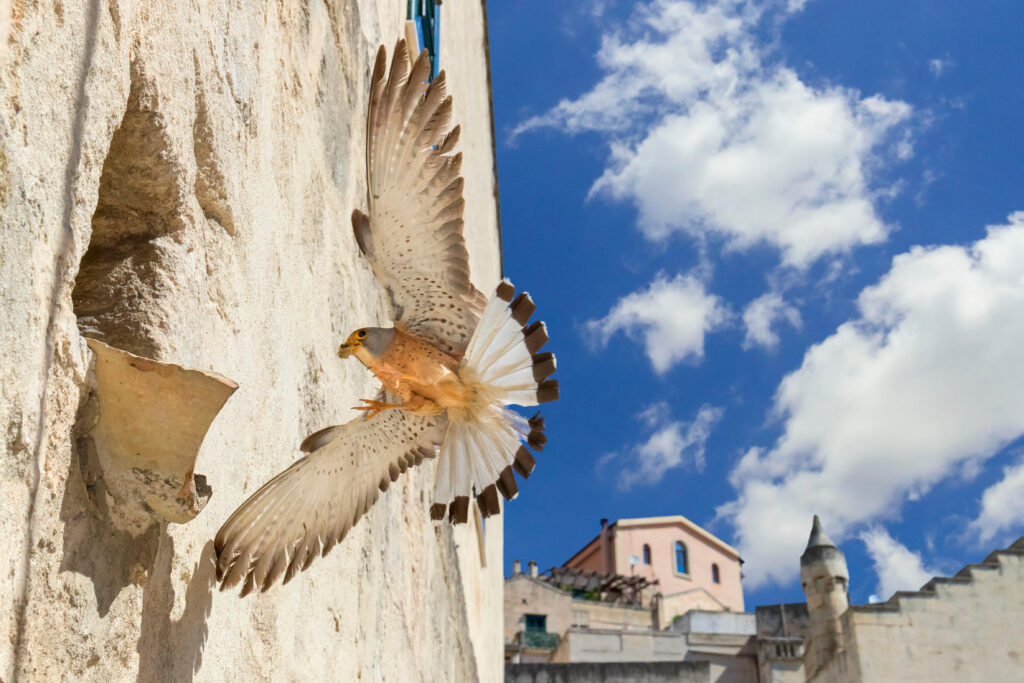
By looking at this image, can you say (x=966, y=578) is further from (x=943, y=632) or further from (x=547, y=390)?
(x=547, y=390)

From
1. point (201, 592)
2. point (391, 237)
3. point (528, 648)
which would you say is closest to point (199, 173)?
point (391, 237)

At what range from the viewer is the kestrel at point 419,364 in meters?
1.97

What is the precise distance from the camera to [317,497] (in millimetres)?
2004

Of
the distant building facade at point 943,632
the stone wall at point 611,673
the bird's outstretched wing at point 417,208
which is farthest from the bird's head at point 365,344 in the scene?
the distant building facade at point 943,632

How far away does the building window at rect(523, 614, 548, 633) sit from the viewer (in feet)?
125

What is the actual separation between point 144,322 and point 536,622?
1495 inches

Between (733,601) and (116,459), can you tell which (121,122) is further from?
(733,601)

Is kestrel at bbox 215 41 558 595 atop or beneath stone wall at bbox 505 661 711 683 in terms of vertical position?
beneath

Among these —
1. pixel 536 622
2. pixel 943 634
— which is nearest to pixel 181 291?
pixel 943 634

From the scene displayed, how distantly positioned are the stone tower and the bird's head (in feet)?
67.2

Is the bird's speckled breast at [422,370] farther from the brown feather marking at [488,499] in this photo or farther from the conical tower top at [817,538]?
the conical tower top at [817,538]

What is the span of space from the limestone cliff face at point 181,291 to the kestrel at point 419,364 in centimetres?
14

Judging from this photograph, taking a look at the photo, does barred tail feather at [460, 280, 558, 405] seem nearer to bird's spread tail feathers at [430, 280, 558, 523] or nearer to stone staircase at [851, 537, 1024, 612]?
bird's spread tail feathers at [430, 280, 558, 523]

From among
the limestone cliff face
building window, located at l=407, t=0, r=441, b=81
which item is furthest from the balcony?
the limestone cliff face
